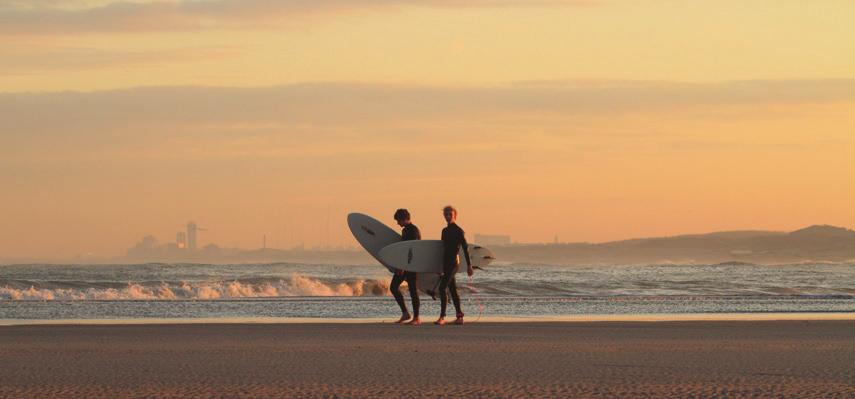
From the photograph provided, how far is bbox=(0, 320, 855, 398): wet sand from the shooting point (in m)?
8.61

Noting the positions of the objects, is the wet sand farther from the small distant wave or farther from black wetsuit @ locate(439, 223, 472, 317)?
the small distant wave

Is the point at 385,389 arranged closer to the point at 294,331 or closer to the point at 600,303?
the point at 294,331

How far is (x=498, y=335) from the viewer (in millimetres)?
14312

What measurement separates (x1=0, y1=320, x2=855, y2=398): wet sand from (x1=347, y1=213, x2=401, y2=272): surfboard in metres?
3.99

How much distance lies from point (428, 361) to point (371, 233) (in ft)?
31.4

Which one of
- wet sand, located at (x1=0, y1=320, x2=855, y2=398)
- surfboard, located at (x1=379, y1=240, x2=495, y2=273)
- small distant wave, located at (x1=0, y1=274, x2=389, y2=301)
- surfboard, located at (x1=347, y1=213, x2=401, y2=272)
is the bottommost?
wet sand, located at (x1=0, y1=320, x2=855, y2=398)

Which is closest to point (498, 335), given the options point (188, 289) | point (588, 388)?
point (588, 388)

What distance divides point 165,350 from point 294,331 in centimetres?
316

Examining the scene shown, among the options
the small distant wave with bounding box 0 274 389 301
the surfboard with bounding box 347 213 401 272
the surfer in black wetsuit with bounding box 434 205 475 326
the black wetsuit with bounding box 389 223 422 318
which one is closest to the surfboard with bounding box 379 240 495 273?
the black wetsuit with bounding box 389 223 422 318

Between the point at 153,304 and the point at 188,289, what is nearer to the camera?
the point at 153,304

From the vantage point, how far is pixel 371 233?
20.2m

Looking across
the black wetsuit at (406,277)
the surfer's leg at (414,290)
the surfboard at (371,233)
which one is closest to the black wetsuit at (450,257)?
the surfer's leg at (414,290)

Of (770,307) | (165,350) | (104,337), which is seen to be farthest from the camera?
(770,307)

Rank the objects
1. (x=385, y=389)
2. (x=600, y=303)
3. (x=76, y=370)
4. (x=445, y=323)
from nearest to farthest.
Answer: (x=385, y=389), (x=76, y=370), (x=445, y=323), (x=600, y=303)
